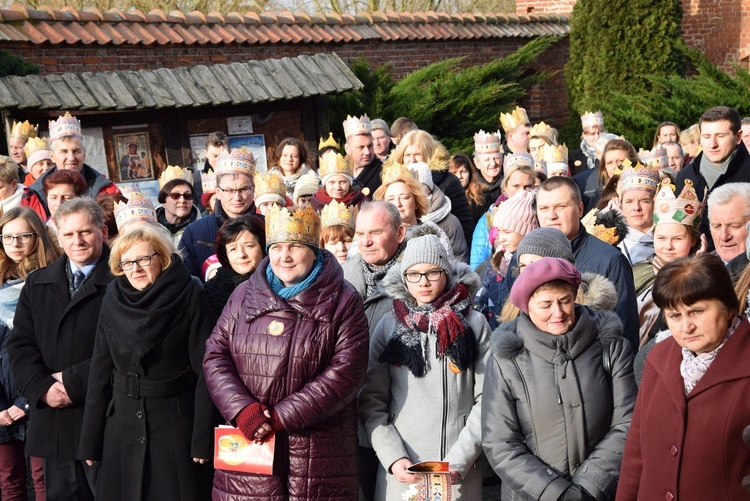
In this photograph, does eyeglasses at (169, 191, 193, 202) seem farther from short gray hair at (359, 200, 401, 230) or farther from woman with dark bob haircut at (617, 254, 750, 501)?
woman with dark bob haircut at (617, 254, 750, 501)

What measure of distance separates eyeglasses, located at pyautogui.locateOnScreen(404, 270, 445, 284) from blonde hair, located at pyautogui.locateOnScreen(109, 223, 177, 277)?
3.81 feet

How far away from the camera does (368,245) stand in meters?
5.04

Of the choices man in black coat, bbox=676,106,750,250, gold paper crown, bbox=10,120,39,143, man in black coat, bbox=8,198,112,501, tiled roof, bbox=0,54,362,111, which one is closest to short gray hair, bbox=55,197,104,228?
man in black coat, bbox=8,198,112,501

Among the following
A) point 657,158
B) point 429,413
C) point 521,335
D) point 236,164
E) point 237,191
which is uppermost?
point 657,158

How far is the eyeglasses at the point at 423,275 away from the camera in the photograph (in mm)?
4371

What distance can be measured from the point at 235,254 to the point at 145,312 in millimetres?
807

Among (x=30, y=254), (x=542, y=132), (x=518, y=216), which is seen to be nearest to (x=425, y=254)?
(x=518, y=216)

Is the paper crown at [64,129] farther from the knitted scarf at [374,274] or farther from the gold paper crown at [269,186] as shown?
the knitted scarf at [374,274]

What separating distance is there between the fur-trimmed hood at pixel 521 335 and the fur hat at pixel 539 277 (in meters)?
0.11

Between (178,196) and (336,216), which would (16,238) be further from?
(178,196)

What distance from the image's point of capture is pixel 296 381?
421 cm

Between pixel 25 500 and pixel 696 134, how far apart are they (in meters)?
6.88

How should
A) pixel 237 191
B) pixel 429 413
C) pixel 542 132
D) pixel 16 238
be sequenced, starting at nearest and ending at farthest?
pixel 429 413
pixel 16 238
pixel 237 191
pixel 542 132

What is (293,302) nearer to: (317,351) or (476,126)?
(317,351)
